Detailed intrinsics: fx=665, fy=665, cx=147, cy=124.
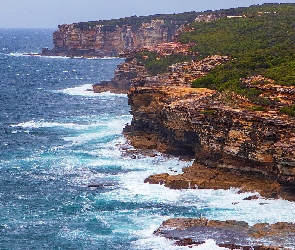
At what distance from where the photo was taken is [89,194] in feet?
190

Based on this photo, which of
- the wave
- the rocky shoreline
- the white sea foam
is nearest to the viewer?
the rocky shoreline

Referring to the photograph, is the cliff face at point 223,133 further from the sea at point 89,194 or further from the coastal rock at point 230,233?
the coastal rock at point 230,233

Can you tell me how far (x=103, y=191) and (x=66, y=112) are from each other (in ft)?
147

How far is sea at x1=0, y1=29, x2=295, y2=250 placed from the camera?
4869 cm

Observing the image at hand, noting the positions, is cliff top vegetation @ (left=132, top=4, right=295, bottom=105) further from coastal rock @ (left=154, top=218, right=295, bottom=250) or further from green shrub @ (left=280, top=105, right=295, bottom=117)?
coastal rock @ (left=154, top=218, right=295, bottom=250)

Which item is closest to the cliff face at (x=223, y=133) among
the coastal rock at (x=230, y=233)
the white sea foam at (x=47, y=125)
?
the coastal rock at (x=230, y=233)

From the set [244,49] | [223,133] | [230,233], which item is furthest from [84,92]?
[230,233]

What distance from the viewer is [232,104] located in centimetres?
6028

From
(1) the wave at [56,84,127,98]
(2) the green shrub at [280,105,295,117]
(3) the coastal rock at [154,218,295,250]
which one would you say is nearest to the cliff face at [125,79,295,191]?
(2) the green shrub at [280,105,295,117]

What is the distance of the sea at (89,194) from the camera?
160 feet

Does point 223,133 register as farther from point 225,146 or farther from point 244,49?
point 244,49

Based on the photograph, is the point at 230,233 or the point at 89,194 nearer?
the point at 230,233

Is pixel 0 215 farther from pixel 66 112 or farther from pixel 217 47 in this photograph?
pixel 217 47

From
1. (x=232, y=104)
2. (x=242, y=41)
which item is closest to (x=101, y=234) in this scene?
(x=232, y=104)
